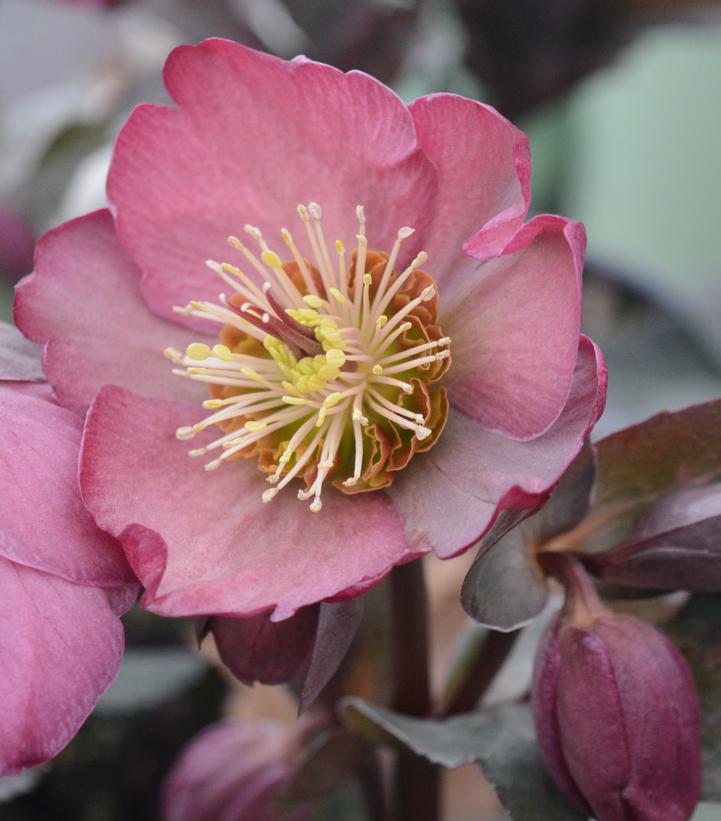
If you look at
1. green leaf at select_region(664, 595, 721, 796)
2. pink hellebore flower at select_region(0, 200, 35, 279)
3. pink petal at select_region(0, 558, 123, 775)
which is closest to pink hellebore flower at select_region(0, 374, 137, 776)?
pink petal at select_region(0, 558, 123, 775)

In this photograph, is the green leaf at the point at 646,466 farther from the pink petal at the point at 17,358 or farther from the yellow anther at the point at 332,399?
the pink petal at the point at 17,358

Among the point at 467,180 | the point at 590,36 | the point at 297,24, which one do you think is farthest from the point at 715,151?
the point at 467,180

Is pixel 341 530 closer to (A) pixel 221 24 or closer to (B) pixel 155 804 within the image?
(B) pixel 155 804

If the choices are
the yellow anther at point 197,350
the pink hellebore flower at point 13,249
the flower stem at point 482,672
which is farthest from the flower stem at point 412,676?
the pink hellebore flower at point 13,249

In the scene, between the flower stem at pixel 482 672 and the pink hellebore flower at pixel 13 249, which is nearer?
the flower stem at pixel 482 672

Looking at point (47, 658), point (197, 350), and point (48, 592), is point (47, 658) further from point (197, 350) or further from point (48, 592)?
point (197, 350)
